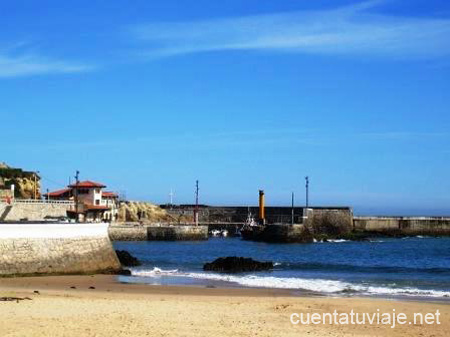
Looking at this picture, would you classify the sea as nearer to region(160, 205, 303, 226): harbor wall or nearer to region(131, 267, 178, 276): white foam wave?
region(131, 267, 178, 276): white foam wave

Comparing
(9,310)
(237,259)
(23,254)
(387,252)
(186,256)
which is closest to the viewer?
(9,310)

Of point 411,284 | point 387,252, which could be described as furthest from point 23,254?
point 387,252

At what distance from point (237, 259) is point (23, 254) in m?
14.0

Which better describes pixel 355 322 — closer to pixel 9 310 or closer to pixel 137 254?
pixel 9 310

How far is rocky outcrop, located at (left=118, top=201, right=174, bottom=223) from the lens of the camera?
9688 centimetres

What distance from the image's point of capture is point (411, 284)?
34.1 meters

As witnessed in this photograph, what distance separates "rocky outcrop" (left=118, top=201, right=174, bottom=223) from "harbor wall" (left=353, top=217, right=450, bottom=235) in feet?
86.7

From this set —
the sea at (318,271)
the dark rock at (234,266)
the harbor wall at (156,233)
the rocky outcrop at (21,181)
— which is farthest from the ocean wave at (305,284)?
the rocky outcrop at (21,181)

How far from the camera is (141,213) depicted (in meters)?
102

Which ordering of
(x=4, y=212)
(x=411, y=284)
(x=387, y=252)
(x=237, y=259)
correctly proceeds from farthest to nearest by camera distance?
(x=387, y=252) → (x=4, y=212) → (x=237, y=259) → (x=411, y=284)

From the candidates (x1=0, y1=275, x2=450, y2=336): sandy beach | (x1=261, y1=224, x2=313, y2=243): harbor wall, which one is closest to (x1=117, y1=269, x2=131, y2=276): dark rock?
(x1=0, y1=275, x2=450, y2=336): sandy beach

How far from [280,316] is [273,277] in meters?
16.4

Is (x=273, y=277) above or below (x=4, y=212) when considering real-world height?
below

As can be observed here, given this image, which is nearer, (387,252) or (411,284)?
(411,284)
